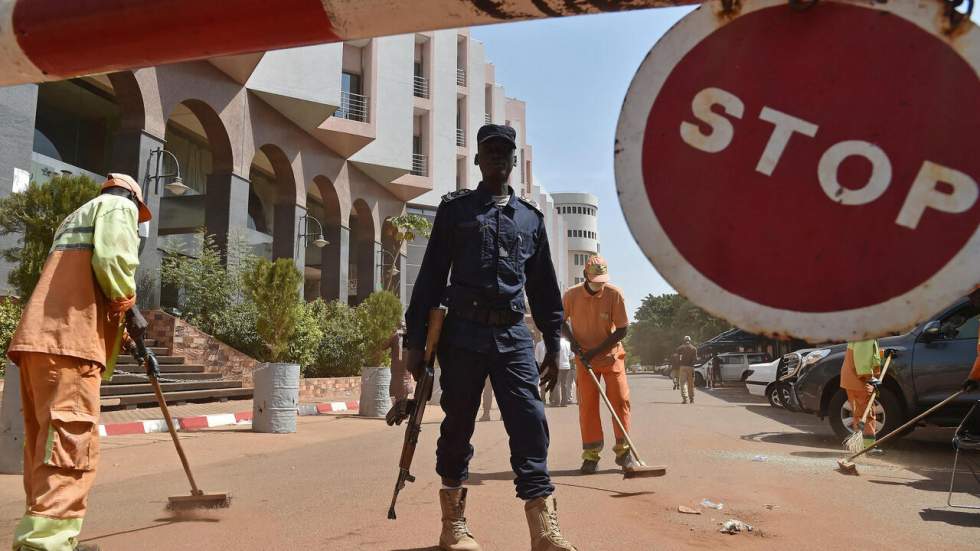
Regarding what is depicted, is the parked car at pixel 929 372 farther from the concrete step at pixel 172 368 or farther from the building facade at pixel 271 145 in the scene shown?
the building facade at pixel 271 145

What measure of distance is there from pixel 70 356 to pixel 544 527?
2.24 metres

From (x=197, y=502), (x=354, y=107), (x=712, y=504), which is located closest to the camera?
(x=197, y=502)

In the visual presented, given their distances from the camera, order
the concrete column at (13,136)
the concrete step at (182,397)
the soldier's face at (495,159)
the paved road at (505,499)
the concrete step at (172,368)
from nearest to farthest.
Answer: the soldier's face at (495,159) < the paved road at (505,499) < the concrete step at (182,397) < the concrete column at (13,136) < the concrete step at (172,368)

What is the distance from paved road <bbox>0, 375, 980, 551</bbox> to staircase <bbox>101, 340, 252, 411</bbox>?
3.04 metres

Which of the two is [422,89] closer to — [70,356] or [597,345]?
[597,345]

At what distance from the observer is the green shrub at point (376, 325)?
1850 cm

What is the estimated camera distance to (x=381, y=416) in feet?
43.8

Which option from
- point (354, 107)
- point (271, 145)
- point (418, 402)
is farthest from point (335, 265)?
point (418, 402)

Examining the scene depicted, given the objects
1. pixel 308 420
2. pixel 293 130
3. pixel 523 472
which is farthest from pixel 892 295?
pixel 293 130

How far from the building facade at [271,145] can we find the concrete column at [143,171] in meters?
0.03

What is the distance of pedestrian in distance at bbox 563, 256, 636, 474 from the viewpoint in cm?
605

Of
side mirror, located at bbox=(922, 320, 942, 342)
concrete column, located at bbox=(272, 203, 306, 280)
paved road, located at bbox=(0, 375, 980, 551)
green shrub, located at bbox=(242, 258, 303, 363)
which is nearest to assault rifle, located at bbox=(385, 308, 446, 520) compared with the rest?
paved road, located at bbox=(0, 375, 980, 551)

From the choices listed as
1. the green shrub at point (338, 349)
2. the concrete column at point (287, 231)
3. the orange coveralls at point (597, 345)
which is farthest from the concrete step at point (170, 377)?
the orange coveralls at point (597, 345)

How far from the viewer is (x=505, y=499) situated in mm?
4715
